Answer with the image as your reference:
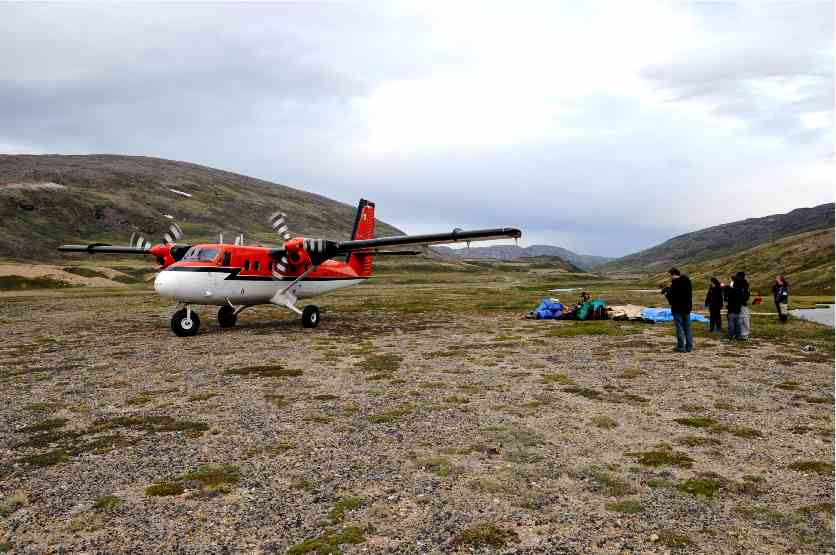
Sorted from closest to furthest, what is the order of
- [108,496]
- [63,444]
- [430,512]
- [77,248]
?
[430,512], [108,496], [63,444], [77,248]

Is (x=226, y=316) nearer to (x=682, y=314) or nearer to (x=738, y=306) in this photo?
(x=682, y=314)

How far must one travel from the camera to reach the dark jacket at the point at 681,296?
52.5ft

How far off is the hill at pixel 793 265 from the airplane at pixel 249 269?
66463 millimetres

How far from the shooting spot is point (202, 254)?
20688 millimetres

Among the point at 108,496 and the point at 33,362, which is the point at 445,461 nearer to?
the point at 108,496

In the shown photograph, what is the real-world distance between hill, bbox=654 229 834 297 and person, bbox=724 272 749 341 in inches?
2373

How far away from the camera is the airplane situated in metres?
20.0

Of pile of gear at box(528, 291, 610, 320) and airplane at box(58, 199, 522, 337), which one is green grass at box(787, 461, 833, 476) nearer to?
airplane at box(58, 199, 522, 337)

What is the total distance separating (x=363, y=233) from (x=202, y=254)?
458 inches

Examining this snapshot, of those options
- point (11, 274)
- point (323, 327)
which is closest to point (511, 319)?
point (323, 327)

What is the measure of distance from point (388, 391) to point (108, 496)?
6.15 m

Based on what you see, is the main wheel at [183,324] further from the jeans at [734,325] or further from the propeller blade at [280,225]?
the jeans at [734,325]

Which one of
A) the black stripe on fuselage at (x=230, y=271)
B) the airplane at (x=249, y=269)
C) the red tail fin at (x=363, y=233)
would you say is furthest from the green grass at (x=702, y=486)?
the red tail fin at (x=363, y=233)

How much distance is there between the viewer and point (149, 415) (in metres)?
9.80
